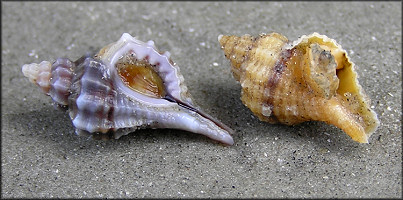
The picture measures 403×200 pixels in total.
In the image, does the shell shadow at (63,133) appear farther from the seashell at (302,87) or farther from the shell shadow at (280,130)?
the seashell at (302,87)

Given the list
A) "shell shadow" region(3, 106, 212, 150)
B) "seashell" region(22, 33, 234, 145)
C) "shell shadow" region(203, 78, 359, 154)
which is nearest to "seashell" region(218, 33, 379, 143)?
"shell shadow" region(203, 78, 359, 154)

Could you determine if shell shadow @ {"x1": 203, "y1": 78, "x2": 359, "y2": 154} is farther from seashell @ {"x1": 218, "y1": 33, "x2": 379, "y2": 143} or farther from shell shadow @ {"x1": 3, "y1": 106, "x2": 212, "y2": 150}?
shell shadow @ {"x1": 3, "y1": 106, "x2": 212, "y2": 150}

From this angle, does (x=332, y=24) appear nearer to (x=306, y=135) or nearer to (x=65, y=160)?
(x=306, y=135)

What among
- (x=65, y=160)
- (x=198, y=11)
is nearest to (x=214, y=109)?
(x=65, y=160)

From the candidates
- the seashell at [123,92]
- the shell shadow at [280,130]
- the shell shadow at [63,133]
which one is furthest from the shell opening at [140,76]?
the shell shadow at [280,130]

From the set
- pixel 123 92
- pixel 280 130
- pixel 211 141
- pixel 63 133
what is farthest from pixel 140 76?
pixel 280 130

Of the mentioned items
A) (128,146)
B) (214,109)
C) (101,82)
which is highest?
(101,82)
